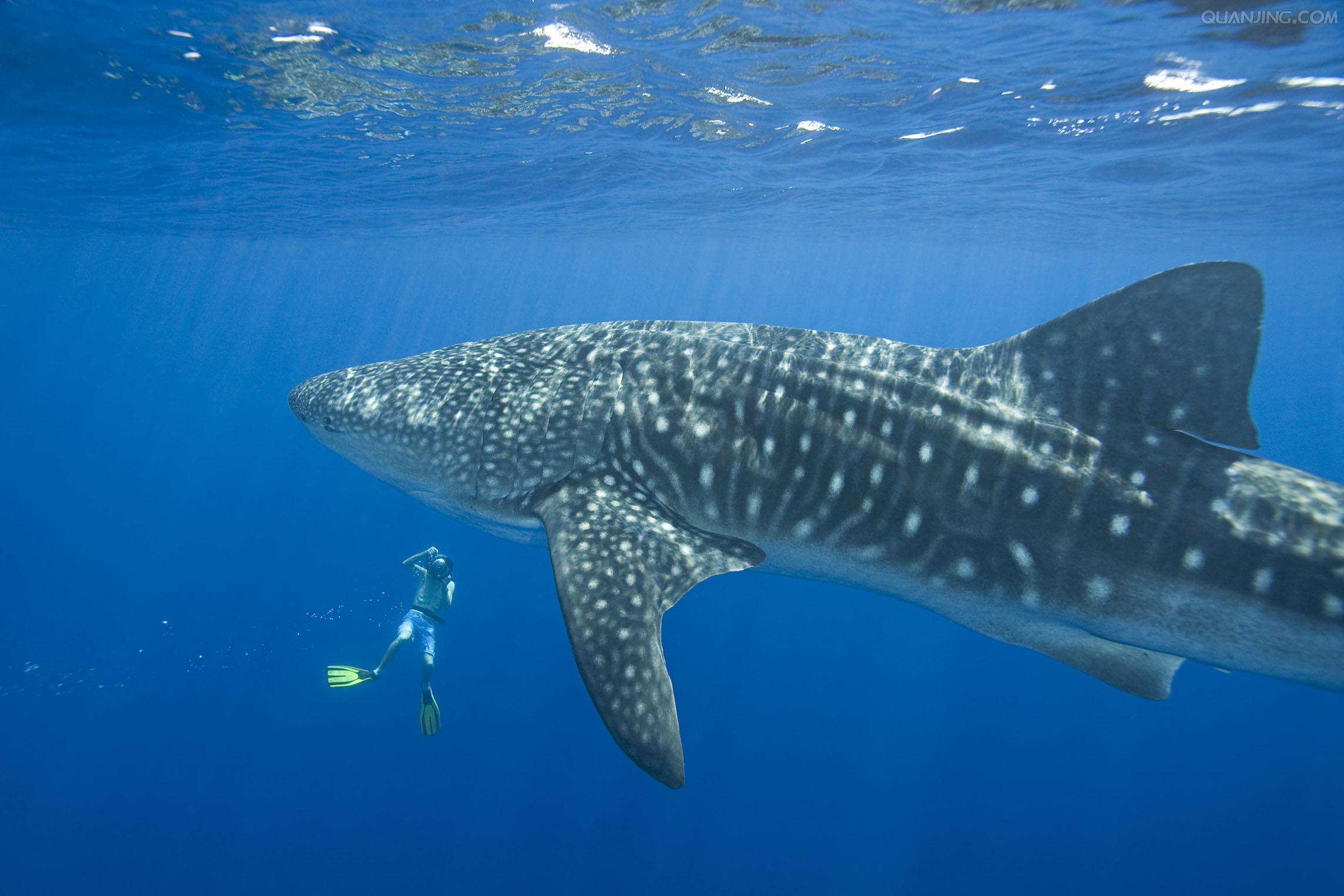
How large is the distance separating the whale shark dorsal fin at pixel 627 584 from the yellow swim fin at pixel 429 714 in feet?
17.9

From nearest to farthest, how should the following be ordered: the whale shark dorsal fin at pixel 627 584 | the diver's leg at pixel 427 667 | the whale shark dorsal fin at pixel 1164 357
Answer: the whale shark dorsal fin at pixel 627 584
the whale shark dorsal fin at pixel 1164 357
the diver's leg at pixel 427 667

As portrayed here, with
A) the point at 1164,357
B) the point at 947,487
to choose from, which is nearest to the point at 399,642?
the point at 947,487

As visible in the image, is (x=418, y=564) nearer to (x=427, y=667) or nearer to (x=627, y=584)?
(x=427, y=667)

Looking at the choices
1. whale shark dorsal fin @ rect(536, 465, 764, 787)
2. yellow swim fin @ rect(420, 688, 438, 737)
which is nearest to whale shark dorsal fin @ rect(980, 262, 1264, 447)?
whale shark dorsal fin @ rect(536, 465, 764, 787)

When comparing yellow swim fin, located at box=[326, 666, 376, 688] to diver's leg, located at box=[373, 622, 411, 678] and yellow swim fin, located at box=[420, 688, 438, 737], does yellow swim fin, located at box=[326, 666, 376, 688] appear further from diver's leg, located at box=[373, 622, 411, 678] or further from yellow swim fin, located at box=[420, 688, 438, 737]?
diver's leg, located at box=[373, 622, 411, 678]

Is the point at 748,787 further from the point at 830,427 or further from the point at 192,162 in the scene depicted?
the point at 192,162

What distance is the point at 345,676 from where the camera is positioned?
8086mm

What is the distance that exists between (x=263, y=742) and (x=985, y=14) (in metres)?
20.8

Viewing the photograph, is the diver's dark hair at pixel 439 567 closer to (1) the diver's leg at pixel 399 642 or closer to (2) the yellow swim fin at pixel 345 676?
(1) the diver's leg at pixel 399 642

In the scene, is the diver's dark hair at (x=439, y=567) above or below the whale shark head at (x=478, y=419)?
below

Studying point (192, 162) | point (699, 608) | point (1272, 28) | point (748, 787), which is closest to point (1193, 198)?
point (1272, 28)

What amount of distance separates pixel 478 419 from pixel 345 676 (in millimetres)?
5234

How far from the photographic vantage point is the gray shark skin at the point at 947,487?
10.5 feet

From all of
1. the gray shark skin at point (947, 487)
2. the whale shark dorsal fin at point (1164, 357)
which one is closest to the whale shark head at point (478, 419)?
the gray shark skin at point (947, 487)
